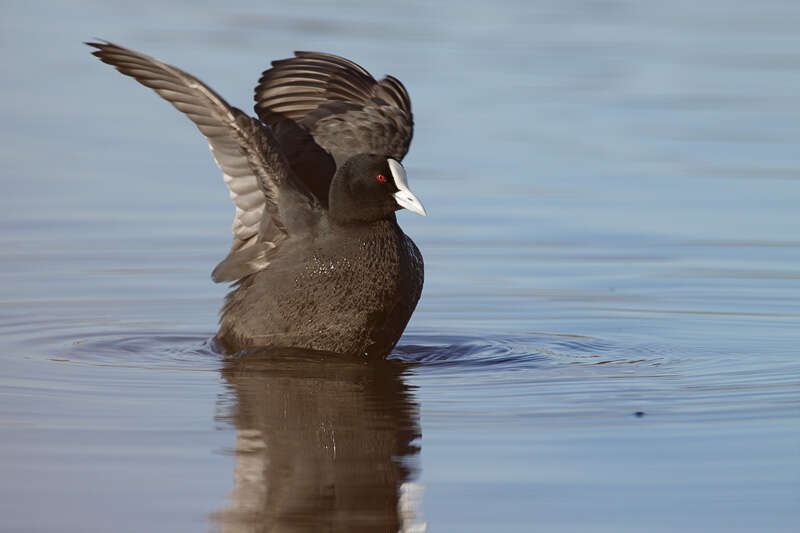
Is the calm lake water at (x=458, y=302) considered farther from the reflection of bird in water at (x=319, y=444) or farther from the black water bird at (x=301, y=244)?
the black water bird at (x=301, y=244)

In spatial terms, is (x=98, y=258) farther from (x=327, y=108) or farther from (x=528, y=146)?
(x=528, y=146)

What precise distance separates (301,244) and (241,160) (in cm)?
51

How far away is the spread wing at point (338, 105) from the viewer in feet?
27.6

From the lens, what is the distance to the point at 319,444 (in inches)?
227

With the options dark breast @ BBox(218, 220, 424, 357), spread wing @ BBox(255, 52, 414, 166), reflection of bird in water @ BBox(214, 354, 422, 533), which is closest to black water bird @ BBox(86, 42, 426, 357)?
dark breast @ BBox(218, 220, 424, 357)

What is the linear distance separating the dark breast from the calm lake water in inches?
6.1

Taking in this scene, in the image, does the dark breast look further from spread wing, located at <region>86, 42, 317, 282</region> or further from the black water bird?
spread wing, located at <region>86, 42, 317, 282</region>

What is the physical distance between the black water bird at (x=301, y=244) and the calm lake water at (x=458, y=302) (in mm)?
190

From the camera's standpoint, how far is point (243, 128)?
7.18 meters

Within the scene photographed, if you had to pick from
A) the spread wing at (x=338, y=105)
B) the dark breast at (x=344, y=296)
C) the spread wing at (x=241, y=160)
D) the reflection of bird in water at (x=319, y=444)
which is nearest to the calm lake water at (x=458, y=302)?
the reflection of bird in water at (x=319, y=444)

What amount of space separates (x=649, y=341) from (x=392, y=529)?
3527mm

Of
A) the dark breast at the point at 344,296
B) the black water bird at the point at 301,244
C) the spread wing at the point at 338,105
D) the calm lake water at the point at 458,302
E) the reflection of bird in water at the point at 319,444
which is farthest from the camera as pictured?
the spread wing at the point at 338,105

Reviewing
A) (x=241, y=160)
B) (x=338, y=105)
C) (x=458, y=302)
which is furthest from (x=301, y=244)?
(x=458, y=302)

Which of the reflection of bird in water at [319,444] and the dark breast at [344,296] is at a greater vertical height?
the dark breast at [344,296]
